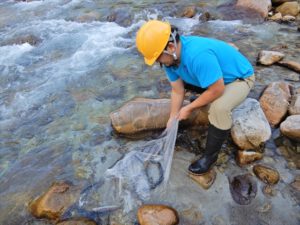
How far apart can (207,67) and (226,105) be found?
50 cm

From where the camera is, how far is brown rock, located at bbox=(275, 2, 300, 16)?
753cm

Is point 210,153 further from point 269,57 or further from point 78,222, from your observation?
point 269,57

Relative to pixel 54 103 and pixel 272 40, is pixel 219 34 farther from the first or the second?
pixel 54 103

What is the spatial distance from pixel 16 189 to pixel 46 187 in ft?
1.12

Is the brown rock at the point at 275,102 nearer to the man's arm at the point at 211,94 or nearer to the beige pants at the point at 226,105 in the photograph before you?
the beige pants at the point at 226,105

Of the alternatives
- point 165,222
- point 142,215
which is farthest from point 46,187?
point 165,222

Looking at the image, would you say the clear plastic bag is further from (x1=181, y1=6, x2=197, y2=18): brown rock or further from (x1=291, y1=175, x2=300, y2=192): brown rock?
(x1=181, y1=6, x2=197, y2=18): brown rock

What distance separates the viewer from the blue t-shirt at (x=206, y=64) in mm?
2811

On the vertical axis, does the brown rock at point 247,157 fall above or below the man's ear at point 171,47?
below

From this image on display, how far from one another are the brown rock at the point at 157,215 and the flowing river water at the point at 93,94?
0.36 ft

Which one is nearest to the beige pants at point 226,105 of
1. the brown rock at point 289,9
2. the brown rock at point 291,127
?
the brown rock at point 291,127

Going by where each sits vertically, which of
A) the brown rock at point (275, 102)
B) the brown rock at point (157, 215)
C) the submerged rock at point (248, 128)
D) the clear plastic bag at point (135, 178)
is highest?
the submerged rock at point (248, 128)

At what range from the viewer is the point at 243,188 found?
3.31 metres

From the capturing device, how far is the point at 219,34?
7.02m
